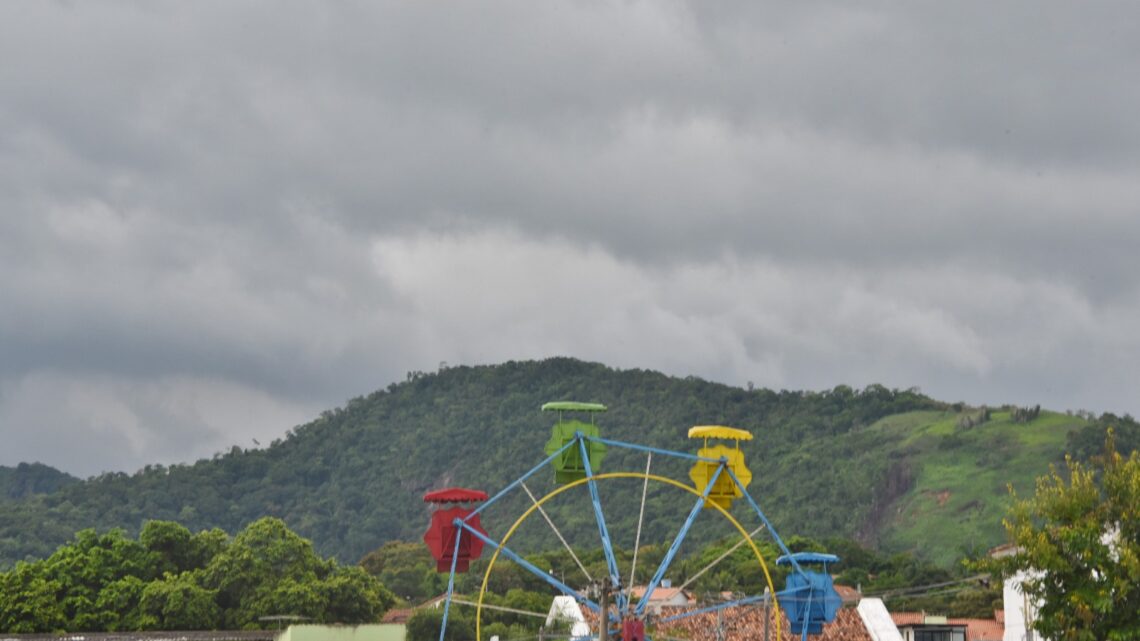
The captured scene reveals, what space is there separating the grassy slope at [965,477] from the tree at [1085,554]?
368ft

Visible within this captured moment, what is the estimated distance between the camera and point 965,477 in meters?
171

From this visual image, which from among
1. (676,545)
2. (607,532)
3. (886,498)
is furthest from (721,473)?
(886,498)

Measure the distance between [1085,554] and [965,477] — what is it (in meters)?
138

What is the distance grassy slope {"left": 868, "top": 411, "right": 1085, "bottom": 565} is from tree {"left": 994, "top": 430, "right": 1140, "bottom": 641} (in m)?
112

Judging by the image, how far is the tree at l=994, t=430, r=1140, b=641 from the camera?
36.5m

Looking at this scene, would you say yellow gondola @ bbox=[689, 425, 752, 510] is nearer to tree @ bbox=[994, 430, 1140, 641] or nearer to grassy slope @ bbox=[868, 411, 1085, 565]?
tree @ bbox=[994, 430, 1140, 641]

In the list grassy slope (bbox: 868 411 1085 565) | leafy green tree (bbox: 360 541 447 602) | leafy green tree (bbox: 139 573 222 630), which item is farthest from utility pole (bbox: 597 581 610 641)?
grassy slope (bbox: 868 411 1085 565)

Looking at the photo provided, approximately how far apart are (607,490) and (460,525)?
461ft

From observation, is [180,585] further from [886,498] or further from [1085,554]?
Answer: [886,498]

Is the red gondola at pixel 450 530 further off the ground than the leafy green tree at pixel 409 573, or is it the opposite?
the leafy green tree at pixel 409 573

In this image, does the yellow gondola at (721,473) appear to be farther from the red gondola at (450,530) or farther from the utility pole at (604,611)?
the utility pole at (604,611)

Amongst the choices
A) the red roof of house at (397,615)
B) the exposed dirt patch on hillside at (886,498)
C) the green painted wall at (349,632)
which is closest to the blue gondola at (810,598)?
the green painted wall at (349,632)

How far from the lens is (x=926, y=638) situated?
6494 cm

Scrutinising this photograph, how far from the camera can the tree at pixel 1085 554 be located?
36531 mm
